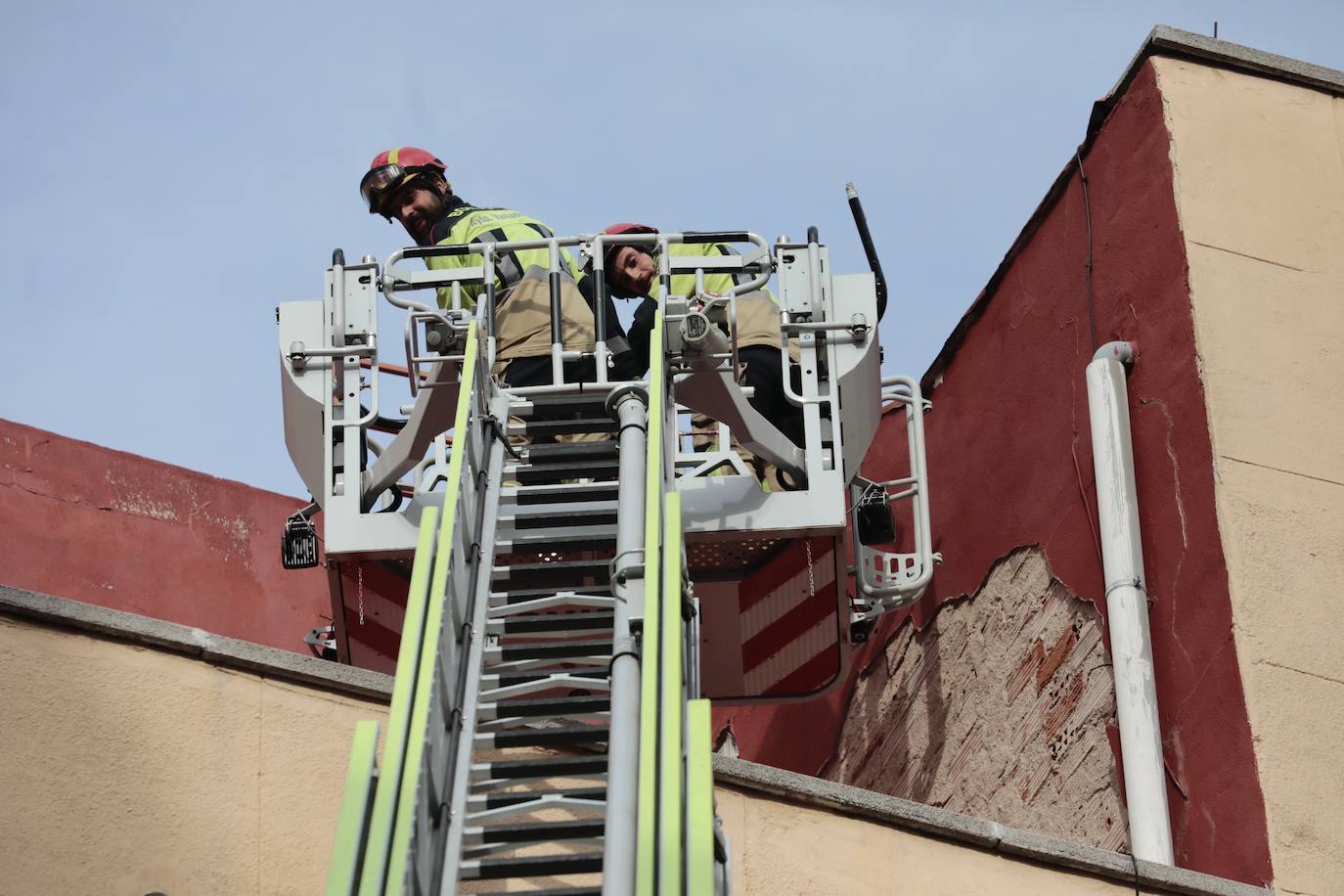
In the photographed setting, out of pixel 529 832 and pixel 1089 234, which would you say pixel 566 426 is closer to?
pixel 529 832

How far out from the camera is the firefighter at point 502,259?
31.6 ft

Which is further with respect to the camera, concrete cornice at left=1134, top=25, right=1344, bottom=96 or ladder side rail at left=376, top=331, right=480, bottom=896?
concrete cornice at left=1134, top=25, right=1344, bottom=96

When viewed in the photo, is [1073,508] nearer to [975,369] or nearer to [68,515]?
[975,369]

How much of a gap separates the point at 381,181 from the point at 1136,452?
4132 mm

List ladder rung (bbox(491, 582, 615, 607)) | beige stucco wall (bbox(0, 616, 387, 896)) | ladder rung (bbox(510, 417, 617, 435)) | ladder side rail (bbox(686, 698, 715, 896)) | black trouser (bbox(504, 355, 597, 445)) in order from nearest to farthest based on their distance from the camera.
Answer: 1. ladder side rail (bbox(686, 698, 715, 896))
2. beige stucco wall (bbox(0, 616, 387, 896))
3. ladder rung (bbox(491, 582, 615, 607))
4. ladder rung (bbox(510, 417, 617, 435))
5. black trouser (bbox(504, 355, 597, 445))

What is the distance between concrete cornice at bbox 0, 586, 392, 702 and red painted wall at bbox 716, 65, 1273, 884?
3.58 meters

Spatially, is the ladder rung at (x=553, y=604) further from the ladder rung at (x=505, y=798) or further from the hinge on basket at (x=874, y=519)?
the hinge on basket at (x=874, y=519)

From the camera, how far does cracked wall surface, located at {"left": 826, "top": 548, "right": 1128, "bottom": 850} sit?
33.5ft

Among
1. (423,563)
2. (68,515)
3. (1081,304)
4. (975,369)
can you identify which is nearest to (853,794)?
(423,563)

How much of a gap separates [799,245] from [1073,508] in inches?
82.2

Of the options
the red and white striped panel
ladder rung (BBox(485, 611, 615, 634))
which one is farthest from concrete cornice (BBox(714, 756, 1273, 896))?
the red and white striped panel

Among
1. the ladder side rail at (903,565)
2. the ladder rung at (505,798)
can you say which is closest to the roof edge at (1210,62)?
the ladder side rail at (903,565)

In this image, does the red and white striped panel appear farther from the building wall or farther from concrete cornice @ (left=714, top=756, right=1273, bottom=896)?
the building wall

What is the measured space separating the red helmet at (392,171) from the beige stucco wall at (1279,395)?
12.5ft
